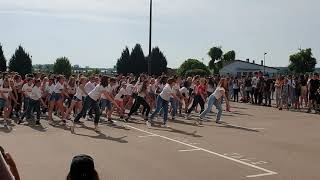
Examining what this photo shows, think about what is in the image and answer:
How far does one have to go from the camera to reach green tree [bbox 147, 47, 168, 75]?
65.6m

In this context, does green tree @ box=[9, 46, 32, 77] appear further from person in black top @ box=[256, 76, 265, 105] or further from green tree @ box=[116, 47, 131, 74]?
person in black top @ box=[256, 76, 265, 105]

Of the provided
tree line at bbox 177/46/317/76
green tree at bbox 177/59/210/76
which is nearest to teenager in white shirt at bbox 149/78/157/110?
tree line at bbox 177/46/317/76

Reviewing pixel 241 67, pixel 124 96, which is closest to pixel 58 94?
pixel 124 96

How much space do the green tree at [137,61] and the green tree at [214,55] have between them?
26.7 metres

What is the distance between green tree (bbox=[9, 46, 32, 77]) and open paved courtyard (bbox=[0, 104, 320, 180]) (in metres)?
43.3

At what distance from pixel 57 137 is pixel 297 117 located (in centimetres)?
1055

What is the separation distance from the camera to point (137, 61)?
209ft

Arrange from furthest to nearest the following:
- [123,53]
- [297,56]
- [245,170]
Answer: [297,56] → [123,53] → [245,170]

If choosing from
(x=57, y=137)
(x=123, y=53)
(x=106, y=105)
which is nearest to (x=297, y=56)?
(x=123, y=53)

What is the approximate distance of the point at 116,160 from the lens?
9938mm

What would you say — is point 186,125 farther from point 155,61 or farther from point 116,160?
point 155,61

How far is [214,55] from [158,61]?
24706 millimetres

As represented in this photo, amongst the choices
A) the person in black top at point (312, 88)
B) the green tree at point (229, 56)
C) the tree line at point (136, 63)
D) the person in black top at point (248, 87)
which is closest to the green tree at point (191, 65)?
the green tree at point (229, 56)

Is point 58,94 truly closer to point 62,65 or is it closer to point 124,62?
point 124,62
